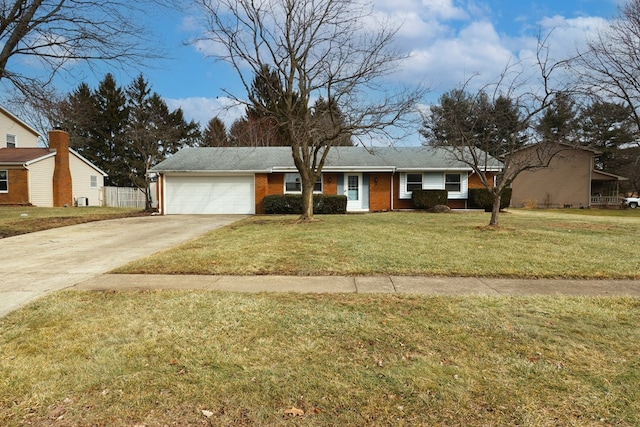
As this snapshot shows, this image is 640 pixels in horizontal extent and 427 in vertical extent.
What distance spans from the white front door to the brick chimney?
19.7 meters

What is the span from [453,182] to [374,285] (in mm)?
17396

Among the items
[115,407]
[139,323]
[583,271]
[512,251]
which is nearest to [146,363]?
[115,407]

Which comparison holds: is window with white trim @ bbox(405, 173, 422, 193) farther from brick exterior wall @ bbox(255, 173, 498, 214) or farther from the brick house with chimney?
the brick house with chimney

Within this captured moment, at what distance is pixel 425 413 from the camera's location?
8.04ft

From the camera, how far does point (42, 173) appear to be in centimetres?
2520

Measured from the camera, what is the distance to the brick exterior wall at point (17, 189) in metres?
24.1

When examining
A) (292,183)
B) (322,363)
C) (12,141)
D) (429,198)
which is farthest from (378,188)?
(12,141)

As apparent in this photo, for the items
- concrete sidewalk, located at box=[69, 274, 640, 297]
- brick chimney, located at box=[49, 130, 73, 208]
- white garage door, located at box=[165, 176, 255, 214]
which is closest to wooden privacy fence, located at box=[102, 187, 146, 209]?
brick chimney, located at box=[49, 130, 73, 208]

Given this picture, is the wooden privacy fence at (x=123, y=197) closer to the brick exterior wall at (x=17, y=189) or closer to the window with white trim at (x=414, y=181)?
the brick exterior wall at (x=17, y=189)

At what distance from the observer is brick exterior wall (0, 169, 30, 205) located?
24.1m

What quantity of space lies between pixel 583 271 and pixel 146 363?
665cm

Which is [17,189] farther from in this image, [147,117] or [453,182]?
[453,182]

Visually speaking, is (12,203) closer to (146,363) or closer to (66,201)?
(66,201)

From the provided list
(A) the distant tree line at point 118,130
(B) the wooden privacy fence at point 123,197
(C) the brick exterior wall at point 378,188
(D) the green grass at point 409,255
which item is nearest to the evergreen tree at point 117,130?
(A) the distant tree line at point 118,130
